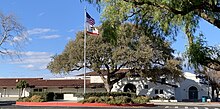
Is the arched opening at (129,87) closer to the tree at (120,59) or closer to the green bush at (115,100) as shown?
the tree at (120,59)

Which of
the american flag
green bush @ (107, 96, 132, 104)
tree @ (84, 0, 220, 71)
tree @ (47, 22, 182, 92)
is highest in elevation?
the american flag

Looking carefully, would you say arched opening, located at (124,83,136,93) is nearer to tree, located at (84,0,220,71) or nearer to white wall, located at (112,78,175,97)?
white wall, located at (112,78,175,97)

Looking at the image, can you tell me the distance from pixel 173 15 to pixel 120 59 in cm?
4832

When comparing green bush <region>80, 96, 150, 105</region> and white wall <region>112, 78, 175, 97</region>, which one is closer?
green bush <region>80, 96, 150, 105</region>

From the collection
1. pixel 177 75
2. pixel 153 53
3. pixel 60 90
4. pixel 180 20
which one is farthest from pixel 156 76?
pixel 180 20

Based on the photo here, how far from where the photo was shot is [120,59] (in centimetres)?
5584

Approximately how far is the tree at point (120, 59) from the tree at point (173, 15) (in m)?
44.5

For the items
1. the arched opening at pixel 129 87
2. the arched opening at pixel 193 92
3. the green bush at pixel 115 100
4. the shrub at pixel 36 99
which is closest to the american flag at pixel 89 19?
the green bush at pixel 115 100

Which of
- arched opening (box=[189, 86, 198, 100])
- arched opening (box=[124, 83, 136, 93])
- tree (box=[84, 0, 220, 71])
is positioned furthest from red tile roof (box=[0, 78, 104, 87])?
tree (box=[84, 0, 220, 71])

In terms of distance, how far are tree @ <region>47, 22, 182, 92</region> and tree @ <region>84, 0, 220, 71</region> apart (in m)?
44.5

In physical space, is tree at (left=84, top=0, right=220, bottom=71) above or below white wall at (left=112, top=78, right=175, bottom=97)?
above

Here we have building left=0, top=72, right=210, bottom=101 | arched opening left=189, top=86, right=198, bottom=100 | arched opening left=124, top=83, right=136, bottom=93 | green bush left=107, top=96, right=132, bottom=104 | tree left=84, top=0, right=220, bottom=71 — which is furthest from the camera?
arched opening left=189, top=86, right=198, bottom=100

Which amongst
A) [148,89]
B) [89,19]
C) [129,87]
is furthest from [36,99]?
[148,89]

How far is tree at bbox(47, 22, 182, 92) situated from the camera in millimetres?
54938
